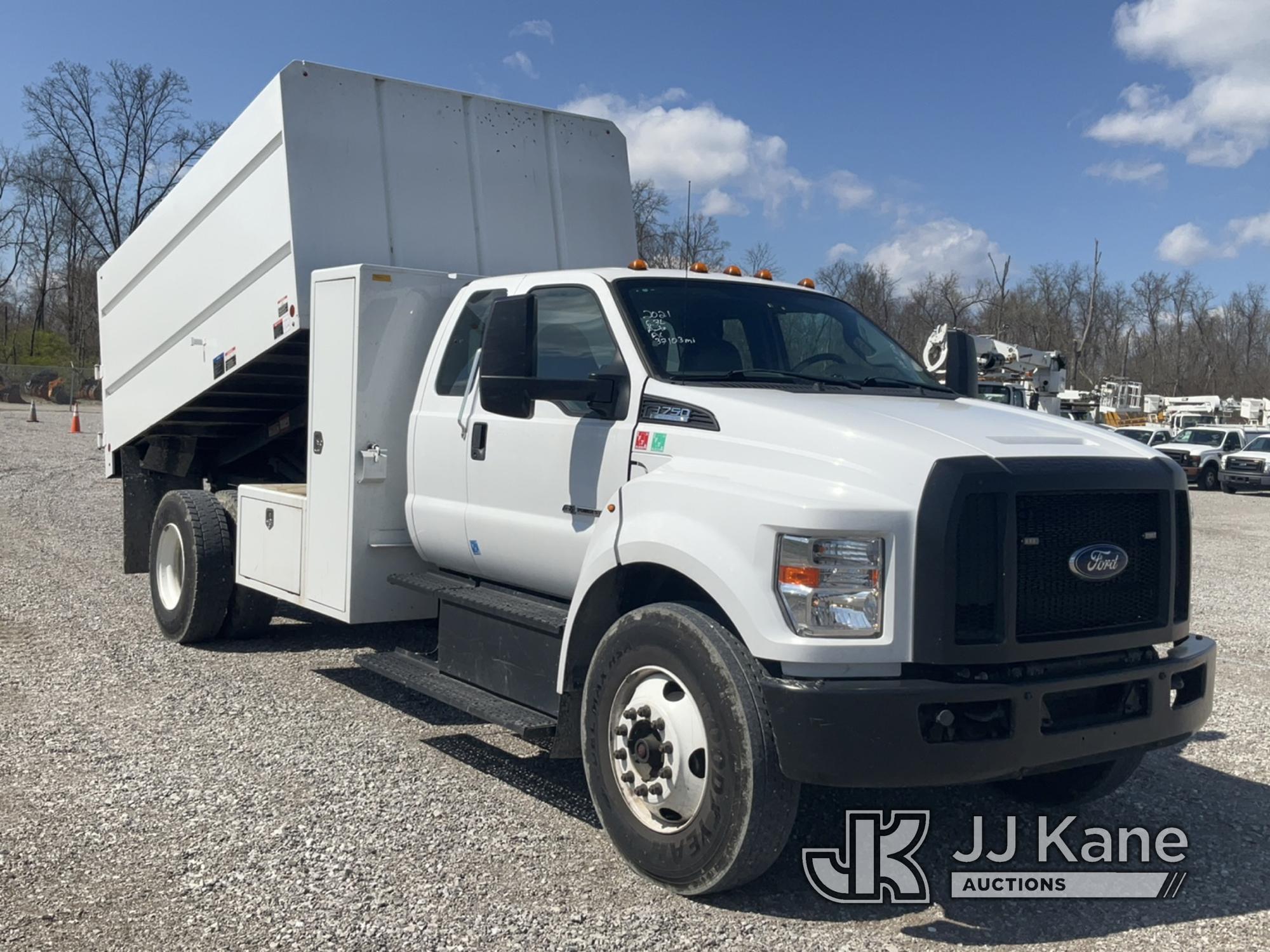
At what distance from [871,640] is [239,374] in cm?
504

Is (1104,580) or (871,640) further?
(1104,580)

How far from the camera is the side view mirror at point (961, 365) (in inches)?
226

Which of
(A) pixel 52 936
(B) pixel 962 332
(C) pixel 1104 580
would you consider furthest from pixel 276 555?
(C) pixel 1104 580

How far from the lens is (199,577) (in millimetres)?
7547

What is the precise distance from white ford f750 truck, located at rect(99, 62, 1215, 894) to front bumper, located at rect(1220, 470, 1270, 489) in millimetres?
26663

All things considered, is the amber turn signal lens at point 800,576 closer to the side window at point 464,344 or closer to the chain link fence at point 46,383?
the side window at point 464,344

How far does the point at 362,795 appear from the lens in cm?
504

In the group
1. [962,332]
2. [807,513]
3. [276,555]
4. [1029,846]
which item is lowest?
[1029,846]

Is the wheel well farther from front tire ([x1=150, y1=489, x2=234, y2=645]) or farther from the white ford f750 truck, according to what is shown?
front tire ([x1=150, y1=489, x2=234, y2=645])

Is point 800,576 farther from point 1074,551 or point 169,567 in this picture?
point 169,567

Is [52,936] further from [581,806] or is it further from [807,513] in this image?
[807,513]

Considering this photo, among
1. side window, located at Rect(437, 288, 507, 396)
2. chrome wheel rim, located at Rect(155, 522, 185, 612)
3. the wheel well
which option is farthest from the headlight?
chrome wheel rim, located at Rect(155, 522, 185, 612)

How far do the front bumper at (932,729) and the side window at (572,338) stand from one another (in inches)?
69.5

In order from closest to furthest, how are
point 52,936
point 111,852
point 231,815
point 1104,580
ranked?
point 52,936
point 1104,580
point 111,852
point 231,815
